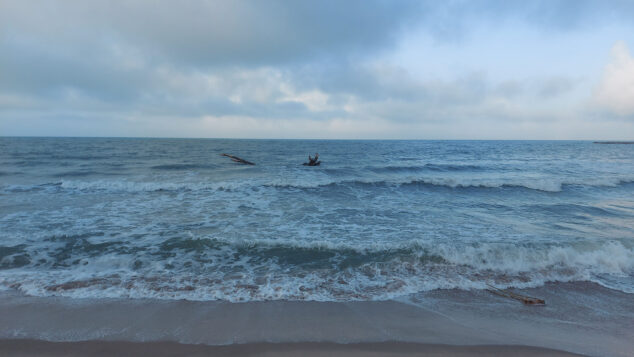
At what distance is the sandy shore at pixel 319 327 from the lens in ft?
12.3

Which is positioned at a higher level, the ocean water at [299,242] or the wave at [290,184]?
the wave at [290,184]

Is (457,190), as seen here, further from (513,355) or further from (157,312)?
(157,312)

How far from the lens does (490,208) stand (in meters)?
12.7

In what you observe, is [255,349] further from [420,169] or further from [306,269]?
[420,169]

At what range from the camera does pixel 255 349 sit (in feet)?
12.2

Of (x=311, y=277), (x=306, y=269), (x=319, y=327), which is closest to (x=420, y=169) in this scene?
(x=306, y=269)

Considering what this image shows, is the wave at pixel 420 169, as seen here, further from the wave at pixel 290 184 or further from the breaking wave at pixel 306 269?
the breaking wave at pixel 306 269

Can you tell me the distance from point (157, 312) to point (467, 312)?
5219 mm

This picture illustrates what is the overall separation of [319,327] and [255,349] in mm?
990

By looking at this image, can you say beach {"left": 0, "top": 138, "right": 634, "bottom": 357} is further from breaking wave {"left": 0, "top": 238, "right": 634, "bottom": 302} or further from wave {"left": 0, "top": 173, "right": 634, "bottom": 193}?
wave {"left": 0, "top": 173, "right": 634, "bottom": 193}

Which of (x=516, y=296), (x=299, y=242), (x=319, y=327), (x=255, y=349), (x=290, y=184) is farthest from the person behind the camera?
(x=290, y=184)

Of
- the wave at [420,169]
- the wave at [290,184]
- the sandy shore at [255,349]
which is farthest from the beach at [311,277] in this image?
the wave at [420,169]

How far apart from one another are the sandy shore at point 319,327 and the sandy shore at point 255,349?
0.04 feet

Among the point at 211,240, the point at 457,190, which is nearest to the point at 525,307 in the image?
the point at 211,240
